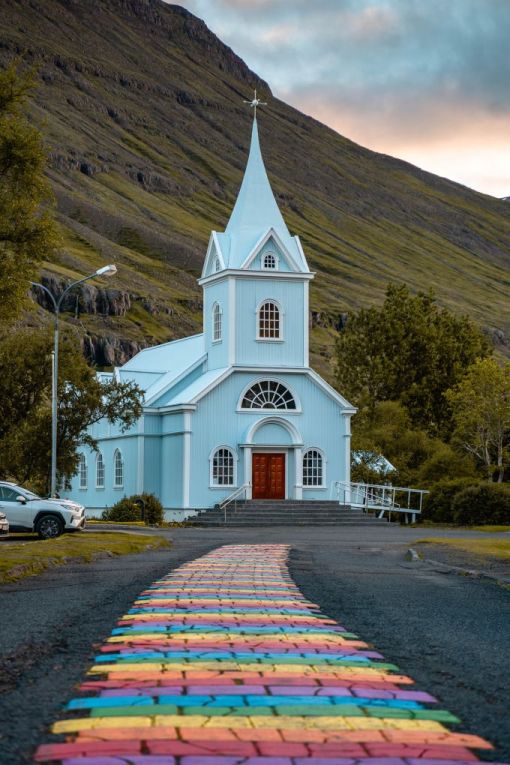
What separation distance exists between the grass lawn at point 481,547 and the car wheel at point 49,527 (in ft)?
31.2

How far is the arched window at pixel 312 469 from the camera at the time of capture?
55156 millimetres

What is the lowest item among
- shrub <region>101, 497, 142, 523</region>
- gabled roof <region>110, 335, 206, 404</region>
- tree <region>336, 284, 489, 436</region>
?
shrub <region>101, 497, 142, 523</region>

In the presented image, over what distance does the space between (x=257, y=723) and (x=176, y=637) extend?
371 centimetres

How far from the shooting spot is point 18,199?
22891 millimetres

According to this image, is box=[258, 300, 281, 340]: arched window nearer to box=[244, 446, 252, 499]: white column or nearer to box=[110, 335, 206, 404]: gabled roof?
box=[110, 335, 206, 404]: gabled roof

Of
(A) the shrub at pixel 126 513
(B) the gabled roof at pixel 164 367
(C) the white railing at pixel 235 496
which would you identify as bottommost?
(A) the shrub at pixel 126 513

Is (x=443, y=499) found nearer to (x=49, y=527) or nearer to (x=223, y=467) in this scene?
(x=223, y=467)

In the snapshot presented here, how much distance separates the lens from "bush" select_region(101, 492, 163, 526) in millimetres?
48953

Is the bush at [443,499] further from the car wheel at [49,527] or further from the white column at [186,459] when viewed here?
the car wheel at [49,527]

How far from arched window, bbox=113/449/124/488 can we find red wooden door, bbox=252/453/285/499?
7558 millimetres

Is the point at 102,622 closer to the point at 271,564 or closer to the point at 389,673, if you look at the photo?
the point at 389,673

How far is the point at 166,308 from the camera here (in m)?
190

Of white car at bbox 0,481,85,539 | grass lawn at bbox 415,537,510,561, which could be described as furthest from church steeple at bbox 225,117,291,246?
grass lawn at bbox 415,537,510,561

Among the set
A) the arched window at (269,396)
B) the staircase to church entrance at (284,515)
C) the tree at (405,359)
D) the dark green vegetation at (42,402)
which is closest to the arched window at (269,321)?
the arched window at (269,396)
